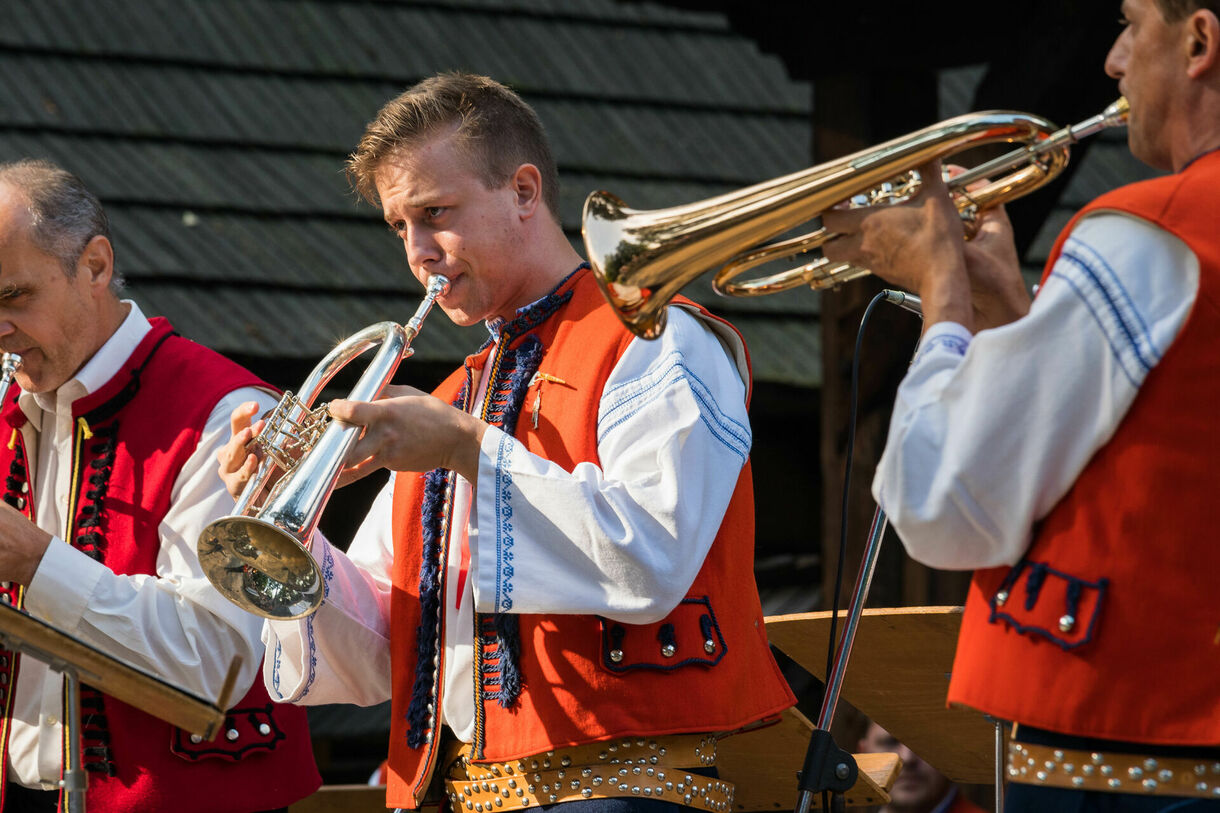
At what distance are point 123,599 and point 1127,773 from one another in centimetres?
193

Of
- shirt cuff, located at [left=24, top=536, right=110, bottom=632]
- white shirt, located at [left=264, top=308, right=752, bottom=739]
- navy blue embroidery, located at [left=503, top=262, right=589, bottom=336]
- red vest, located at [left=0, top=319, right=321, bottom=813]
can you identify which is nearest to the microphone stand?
white shirt, located at [left=264, top=308, right=752, bottom=739]

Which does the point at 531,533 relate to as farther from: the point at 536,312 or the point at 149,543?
the point at 149,543

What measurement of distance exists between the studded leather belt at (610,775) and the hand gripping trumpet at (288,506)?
43 centimetres

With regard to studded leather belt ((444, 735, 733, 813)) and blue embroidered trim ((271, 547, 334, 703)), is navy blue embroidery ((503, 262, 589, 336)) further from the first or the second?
studded leather belt ((444, 735, 733, 813))

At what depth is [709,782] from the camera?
8.56ft

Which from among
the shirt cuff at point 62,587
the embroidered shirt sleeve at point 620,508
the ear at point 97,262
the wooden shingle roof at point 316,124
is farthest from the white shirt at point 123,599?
the wooden shingle roof at point 316,124

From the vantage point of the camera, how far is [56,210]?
340 cm

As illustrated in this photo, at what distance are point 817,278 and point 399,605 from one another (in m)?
1.01

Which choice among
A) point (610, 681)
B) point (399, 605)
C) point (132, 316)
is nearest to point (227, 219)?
point (132, 316)

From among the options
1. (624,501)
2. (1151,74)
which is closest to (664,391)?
(624,501)

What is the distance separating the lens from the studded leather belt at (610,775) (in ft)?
8.24

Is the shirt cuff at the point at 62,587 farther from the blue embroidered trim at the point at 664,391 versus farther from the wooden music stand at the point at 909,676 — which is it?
the wooden music stand at the point at 909,676

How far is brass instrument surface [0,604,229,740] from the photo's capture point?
6.95ft

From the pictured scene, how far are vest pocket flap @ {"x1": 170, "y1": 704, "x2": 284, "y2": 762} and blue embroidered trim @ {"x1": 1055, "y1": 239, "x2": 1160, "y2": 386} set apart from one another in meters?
1.91
